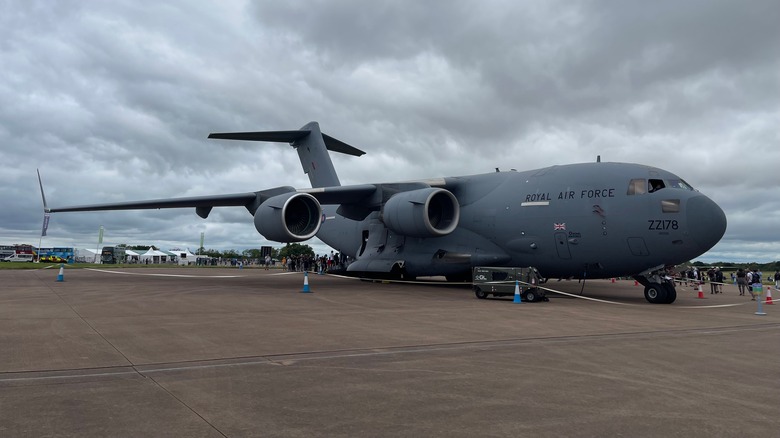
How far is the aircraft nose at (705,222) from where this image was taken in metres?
12.9

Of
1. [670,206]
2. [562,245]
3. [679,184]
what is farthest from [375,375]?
[679,184]

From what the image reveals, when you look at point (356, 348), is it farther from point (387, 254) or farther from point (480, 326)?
point (387, 254)

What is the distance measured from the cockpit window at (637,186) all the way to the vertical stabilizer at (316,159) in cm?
1296

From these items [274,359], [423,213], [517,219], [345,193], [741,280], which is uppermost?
[345,193]

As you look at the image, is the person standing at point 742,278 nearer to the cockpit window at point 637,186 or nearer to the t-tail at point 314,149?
the cockpit window at point 637,186

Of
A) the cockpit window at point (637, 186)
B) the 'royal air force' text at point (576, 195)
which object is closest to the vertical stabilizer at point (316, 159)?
the 'royal air force' text at point (576, 195)

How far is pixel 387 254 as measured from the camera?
20.2m

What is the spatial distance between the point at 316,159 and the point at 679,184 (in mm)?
15196

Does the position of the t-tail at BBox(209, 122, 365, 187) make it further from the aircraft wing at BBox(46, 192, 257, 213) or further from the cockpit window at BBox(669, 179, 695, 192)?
the cockpit window at BBox(669, 179, 695, 192)

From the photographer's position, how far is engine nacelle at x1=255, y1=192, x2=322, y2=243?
1641 cm

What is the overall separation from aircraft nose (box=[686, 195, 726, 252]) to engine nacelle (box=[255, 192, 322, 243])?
10485 mm

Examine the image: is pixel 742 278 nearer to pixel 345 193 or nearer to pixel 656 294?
pixel 656 294

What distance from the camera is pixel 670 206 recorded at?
13.4m

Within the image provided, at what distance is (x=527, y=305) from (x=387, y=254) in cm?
825
